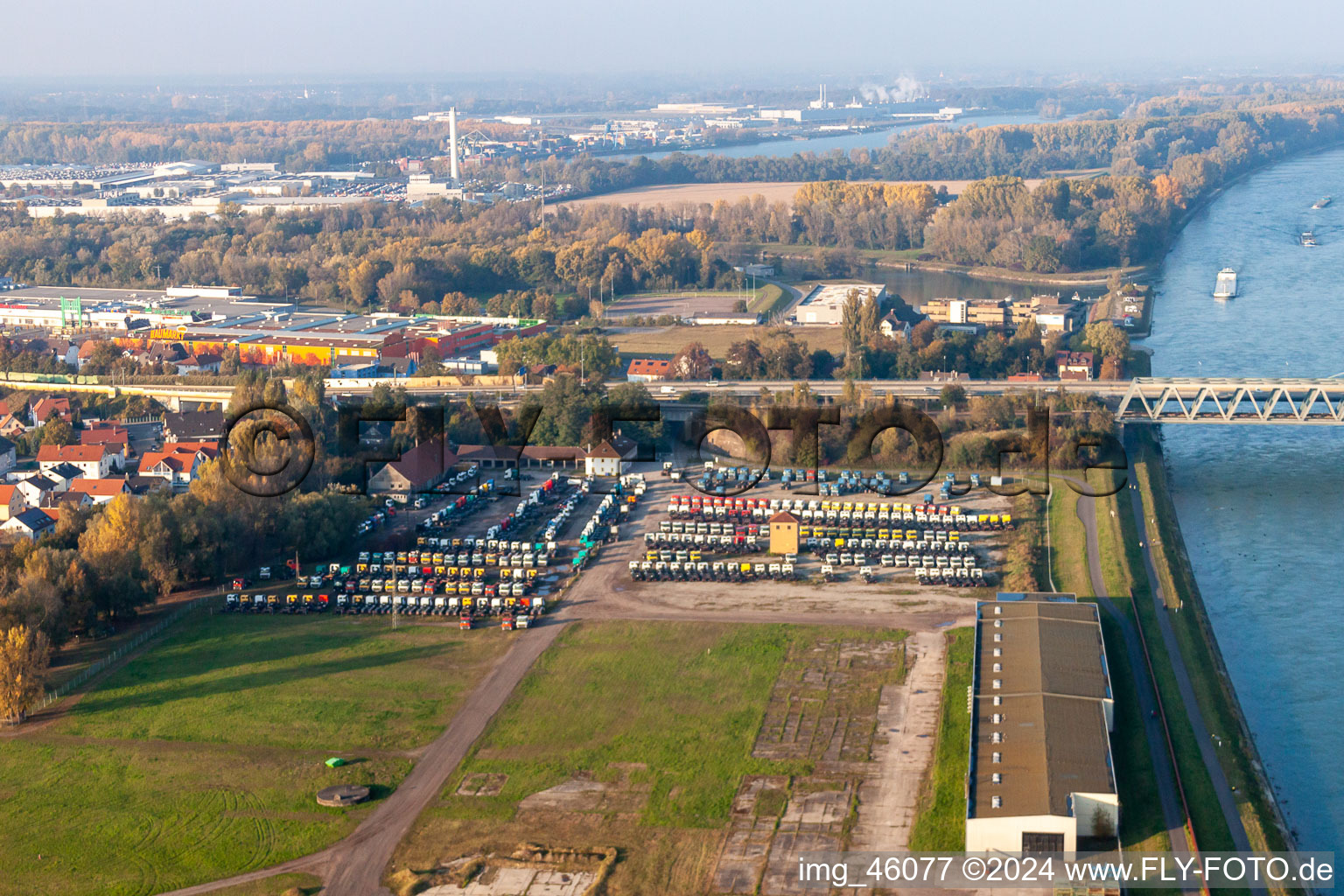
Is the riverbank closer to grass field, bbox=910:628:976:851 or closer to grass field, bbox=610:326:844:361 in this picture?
grass field, bbox=910:628:976:851

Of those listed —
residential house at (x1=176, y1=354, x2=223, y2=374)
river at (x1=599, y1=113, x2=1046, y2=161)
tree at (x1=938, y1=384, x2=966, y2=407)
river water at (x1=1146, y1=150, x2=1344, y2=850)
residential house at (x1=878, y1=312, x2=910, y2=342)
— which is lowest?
river water at (x1=1146, y1=150, x2=1344, y2=850)

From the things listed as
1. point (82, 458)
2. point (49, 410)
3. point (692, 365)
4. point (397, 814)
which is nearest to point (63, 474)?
point (82, 458)

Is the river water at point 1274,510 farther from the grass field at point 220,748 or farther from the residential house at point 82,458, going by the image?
the residential house at point 82,458

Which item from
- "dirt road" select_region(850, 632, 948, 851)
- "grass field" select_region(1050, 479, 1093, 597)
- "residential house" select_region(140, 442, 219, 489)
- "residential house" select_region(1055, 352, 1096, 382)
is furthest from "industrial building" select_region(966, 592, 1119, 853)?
"residential house" select_region(1055, 352, 1096, 382)

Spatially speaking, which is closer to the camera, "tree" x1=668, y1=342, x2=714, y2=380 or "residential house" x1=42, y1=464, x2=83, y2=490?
"residential house" x1=42, y1=464, x2=83, y2=490

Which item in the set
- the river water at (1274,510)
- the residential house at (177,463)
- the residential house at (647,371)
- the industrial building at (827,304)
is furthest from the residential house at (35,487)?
the industrial building at (827,304)

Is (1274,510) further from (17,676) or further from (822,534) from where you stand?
(17,676)

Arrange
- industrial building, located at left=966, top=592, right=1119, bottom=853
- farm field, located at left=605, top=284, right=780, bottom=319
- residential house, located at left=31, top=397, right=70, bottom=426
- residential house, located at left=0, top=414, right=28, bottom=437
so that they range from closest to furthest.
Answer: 1. industrial building, located at left=966, top=592, right=1119, bottom=853
2. residential house, located at left=0, top=414, right=28, bottom=437
3. residential house, located at left=31, top=397, right=70, bottom=426
4. farm field, located at left=605, top=284, right=780, bottom=319
